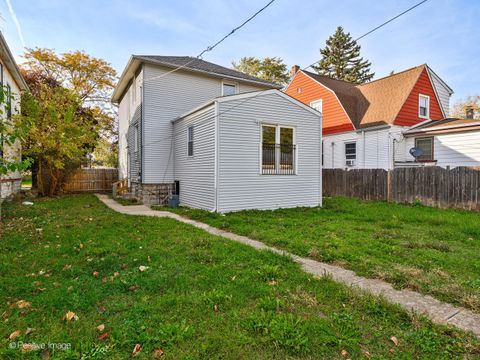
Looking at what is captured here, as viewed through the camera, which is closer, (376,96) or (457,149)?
(457,149)

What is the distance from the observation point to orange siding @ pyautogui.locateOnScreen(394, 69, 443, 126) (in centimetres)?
1459

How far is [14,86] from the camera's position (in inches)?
510

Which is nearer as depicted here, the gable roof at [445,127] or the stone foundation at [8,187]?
the stone foundation at [8,187]

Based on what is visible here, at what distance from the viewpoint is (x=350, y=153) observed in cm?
1622

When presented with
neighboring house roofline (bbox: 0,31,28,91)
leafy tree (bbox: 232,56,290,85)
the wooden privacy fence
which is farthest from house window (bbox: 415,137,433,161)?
leafy tree (bbox: 232,56,290,85)

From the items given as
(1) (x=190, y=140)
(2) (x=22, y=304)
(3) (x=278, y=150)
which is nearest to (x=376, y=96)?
(3) (x=278, y=150)

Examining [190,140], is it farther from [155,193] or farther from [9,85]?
[9,85]

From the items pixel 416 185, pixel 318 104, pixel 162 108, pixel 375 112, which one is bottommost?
pixel 416 185

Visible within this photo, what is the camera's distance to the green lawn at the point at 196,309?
7.32 ft

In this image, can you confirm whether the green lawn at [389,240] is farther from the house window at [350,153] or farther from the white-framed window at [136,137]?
the house window at [350,153]

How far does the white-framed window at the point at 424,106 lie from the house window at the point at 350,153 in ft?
12.7

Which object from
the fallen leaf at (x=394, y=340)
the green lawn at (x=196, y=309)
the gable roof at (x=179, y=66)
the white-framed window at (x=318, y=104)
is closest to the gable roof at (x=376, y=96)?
the white-framed window at (x=318, y=104)

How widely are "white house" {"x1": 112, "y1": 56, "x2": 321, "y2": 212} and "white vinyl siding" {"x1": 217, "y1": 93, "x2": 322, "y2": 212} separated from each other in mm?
31

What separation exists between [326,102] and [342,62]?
2336 cm
